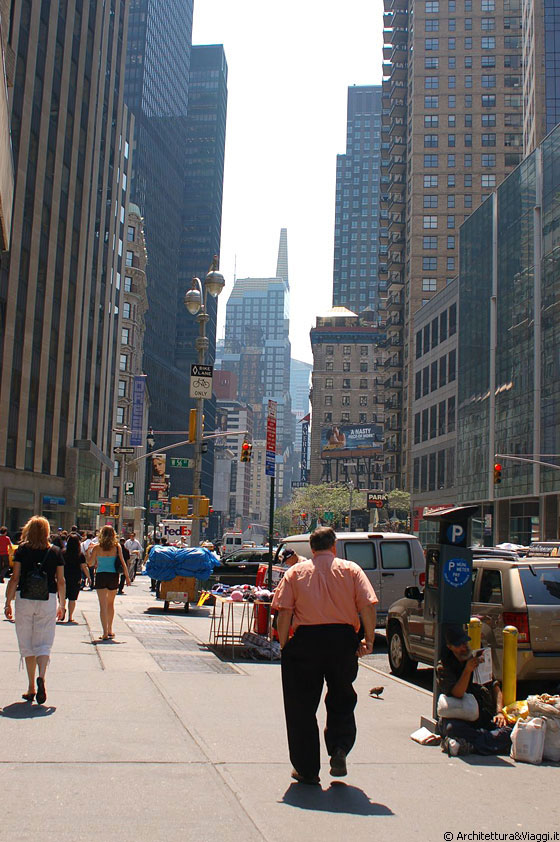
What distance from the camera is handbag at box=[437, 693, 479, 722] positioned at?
7.53 metres

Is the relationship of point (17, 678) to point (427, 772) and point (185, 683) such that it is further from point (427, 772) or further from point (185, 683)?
point (427, 772)

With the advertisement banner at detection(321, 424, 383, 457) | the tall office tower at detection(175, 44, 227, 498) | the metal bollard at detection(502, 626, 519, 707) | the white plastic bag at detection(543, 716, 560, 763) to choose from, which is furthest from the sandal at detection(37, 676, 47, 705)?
the tall office tower at detection(175, 44, 227, 498)

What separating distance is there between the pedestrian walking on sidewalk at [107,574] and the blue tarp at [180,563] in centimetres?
577

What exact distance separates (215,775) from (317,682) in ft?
3.21

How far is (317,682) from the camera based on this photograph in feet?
20.2

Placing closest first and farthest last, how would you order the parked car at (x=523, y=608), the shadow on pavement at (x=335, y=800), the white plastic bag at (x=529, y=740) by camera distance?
the shadow on pavement at (x=335, y=800) → the white plastic bag at (x=529, y=740) → the parked car at (x=523, y=608)

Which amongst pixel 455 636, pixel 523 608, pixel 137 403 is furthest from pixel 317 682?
pixel 137 403

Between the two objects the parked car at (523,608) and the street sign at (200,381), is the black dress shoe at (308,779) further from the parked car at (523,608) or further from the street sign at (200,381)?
the street sign at (200,381)

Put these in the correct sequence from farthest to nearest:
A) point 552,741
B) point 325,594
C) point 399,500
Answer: point 399,500, point 552,741, point 325,594

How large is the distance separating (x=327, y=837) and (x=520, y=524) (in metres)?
54.2

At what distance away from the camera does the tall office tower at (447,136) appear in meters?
97.8

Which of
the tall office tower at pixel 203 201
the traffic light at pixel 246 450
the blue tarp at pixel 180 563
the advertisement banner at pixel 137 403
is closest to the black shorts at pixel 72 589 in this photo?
the blue tarp at pixel 180 563

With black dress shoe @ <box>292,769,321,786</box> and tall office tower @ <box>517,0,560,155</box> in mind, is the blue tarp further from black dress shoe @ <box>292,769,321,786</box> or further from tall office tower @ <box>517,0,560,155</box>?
tall office tower @ <box>517,0,560,155</box>

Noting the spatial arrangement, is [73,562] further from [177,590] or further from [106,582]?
[177,590]
